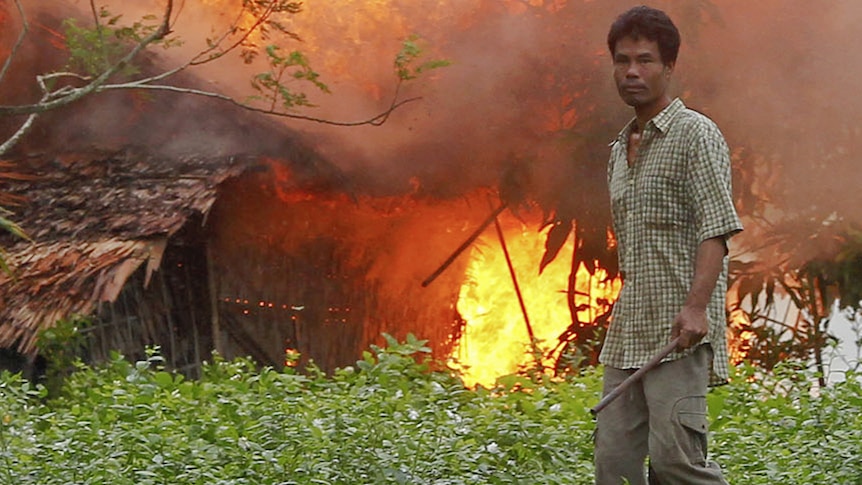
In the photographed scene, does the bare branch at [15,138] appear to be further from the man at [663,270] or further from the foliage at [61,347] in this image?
the man at [663,270]

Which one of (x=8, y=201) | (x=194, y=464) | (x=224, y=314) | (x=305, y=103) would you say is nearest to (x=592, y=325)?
(x=224, y=314)

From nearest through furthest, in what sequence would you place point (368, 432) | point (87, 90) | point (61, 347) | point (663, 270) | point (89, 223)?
point (663, 270) < point (368, 432) < point (87, 90) < point (61, 347) < point (89, 223)

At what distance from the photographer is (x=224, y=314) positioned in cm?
1021

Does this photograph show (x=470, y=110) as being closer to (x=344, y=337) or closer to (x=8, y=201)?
(x=344, y=337)

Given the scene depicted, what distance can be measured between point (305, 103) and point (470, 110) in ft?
9.20

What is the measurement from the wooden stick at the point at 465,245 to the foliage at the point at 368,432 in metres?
2.18

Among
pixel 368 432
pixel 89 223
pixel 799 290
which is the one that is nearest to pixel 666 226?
pixel 368 432

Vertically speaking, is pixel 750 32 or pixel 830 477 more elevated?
pixel 750 32

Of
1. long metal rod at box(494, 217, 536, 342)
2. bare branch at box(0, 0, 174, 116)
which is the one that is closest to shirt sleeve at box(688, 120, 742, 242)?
bare branch at box(0, 0, 174, 116)

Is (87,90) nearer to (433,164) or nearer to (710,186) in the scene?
(433,164)

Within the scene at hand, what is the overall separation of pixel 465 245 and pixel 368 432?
4408 millimetres

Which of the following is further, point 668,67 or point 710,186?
point 668,67

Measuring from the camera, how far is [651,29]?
15.4ft

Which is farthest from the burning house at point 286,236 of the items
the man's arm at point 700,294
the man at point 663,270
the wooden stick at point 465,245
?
the man's arm at point 700,294
